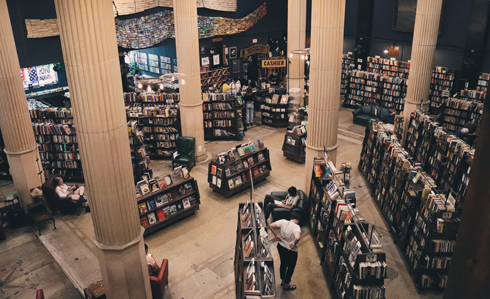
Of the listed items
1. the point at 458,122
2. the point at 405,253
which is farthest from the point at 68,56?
the point at 458,122

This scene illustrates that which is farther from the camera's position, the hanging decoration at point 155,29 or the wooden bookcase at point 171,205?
the hanging decoration at point 155,29

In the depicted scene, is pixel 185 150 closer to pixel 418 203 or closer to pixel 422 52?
pixel 418 203

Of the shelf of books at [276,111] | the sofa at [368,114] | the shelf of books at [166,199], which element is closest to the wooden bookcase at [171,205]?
the shelf of books at [166,199]

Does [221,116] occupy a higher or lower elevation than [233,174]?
higher

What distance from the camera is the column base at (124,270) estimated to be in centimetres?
629

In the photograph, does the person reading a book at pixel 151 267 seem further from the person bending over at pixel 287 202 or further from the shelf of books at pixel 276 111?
the shelf of books at pixel 276 111

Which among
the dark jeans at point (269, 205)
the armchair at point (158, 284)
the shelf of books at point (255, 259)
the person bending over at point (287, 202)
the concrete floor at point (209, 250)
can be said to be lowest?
the concrete floor at point (209, 250)

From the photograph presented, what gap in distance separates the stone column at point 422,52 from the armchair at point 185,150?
7.11m

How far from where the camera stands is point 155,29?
18891 millimetres

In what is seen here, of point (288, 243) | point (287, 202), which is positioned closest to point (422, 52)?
point (287, 202)

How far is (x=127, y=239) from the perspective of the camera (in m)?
6.27

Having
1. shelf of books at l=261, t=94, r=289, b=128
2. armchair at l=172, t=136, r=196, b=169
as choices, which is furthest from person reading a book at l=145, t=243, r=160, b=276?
shelf of books at l=261, t=94, r=289, b=128

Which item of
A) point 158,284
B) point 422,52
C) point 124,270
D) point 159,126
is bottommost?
point 158,284

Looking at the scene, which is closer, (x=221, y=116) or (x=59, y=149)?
(x=59, y=149)
